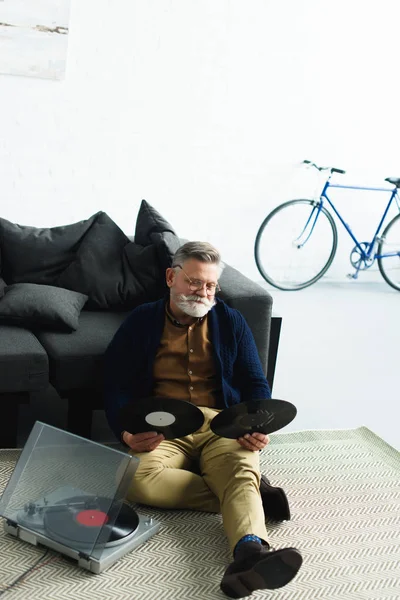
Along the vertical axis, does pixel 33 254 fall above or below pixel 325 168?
below

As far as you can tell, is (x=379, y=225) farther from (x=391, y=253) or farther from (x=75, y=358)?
(x=75, y=358)

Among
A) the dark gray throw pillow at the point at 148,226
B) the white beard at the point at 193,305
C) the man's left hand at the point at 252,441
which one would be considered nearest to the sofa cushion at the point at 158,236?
the dark gray throw pillow at the point at 148,226

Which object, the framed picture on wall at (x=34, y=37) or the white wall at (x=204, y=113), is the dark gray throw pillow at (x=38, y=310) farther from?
the framed picture on wall at (x=34, y=37)

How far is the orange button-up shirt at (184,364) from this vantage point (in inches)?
104

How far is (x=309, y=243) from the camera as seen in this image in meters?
5.72

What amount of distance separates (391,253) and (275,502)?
143 inches

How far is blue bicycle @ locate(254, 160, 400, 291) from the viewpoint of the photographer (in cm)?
554

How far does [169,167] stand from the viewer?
5160 mm

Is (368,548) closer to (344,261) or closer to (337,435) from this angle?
(337,435)

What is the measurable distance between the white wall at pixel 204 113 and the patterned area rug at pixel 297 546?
8.11 ft

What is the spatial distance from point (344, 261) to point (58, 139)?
87.9 inches

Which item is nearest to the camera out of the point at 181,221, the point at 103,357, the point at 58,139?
the point at 103,357

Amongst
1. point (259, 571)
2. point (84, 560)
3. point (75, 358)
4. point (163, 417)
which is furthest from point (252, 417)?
point (75, 358)

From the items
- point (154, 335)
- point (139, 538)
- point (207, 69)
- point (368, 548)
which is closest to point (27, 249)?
point (154, 335)
